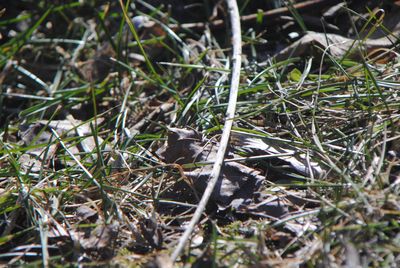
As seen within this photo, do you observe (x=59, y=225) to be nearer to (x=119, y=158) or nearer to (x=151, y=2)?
(x=119, y=158)

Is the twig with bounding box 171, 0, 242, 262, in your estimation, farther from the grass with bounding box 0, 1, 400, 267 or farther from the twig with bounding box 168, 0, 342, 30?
the twig with bounding box 168, 0, 342, 30

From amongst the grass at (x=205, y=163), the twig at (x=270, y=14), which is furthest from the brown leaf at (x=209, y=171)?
the twig at (x=270, y=14)

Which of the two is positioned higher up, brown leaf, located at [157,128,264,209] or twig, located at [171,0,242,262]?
twig, located at [171,0,242,262]

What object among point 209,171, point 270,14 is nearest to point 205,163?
point 209,171

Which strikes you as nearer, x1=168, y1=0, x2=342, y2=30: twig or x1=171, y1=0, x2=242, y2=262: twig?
x1=171, y1=0, x2=242, y2=262: twig

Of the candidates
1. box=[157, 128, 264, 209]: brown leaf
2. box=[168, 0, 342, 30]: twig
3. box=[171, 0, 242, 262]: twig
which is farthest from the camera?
box=[168, 0, 342, 30]: twig

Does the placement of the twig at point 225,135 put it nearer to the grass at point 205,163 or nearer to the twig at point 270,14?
the grass at point 205,163

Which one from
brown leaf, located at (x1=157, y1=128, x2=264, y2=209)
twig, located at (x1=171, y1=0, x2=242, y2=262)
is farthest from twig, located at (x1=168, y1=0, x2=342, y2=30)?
brown leaf, located at (x1=157, y1=128, x2=264, y2=209)

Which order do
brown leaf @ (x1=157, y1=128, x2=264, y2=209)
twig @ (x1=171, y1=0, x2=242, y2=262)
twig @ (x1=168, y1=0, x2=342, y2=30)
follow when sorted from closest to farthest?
twig @ (x1=171, y1=0, x2=242, y2=262), brown leaf @ (x1=157, y1=128, x2=264, y2=209), twig @ (x1=168, y1=0, x2=342, y2=30)
